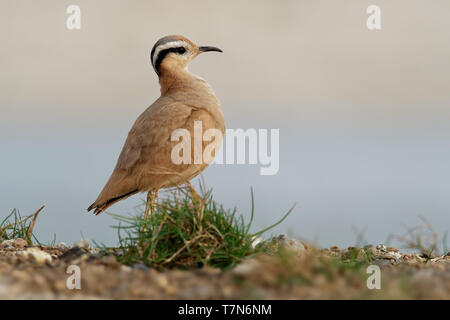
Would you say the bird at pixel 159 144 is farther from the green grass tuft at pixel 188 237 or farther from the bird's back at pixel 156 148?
the green grass tuft at pixel 188 237

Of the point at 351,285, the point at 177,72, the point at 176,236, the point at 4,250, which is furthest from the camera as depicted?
the point at 177,72

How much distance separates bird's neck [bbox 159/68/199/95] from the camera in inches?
367

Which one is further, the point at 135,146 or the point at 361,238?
the point at 135,146

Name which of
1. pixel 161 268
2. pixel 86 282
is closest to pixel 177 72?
pixel 161 268

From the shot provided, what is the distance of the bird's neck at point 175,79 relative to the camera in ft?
30.6

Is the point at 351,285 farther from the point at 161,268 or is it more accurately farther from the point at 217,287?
the point at 161,268

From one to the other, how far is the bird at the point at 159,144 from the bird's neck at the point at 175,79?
0.27 ft

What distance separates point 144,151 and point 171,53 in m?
2.20

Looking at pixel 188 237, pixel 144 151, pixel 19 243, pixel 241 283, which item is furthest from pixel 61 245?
pixel 241 283

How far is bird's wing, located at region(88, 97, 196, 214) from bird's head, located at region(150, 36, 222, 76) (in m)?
1.28

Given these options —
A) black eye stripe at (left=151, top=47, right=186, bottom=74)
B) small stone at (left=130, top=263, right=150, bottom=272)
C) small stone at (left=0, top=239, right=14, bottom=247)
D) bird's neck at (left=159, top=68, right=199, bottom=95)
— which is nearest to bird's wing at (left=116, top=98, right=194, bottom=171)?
bird's neck at (left=159, top=68, right=199, bottom=95)

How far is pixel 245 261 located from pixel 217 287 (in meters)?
1.03

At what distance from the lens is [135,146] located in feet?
27.8

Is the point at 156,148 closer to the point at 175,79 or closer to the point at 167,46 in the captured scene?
the point at 175,79
